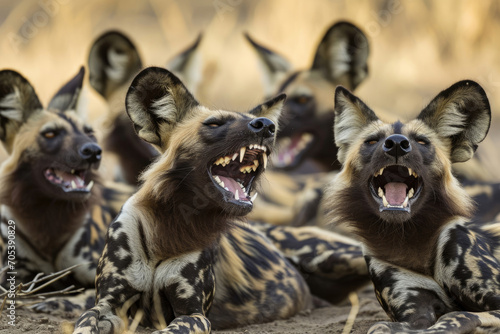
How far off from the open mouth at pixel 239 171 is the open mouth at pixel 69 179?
0.98m

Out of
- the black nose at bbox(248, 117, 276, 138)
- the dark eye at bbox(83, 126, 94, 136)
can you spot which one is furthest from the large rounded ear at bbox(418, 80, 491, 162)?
the dark eye at bbox(83, 126, 94, 136)

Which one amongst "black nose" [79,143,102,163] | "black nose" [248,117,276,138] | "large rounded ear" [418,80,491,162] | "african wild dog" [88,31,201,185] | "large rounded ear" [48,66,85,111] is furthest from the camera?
"african wild dog" [88,31,201,185]

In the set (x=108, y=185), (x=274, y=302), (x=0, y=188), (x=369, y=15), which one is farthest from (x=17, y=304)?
(x=369, y=15)

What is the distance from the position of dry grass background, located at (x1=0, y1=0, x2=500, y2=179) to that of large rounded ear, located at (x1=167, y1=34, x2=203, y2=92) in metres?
1.95

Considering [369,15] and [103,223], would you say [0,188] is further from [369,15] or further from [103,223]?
[369,15]

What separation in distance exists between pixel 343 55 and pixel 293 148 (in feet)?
2.31

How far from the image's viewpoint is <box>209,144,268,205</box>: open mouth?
9.40 feet

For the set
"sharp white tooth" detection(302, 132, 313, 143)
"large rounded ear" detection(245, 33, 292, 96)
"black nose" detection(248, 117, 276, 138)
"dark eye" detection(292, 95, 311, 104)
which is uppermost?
"large rounded ear" detection(245, 33, 292, 96)

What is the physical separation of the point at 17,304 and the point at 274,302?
108 cm

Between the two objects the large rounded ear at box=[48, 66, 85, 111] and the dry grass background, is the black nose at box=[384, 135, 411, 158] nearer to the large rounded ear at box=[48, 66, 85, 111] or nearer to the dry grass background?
the large rounded ear at box=[48, 66, 85, 111]

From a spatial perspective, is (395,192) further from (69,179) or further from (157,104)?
(69,179)

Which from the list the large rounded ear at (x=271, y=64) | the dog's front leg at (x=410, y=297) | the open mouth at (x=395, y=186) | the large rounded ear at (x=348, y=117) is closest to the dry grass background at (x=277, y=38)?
the large rounded ear at (x=271, y=64)

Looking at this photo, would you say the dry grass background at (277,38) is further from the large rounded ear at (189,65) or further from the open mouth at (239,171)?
the open mouth at (239,171)

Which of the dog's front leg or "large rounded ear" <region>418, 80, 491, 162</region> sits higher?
"large rounded ear" <region>418, 80, 491, 162</region>
